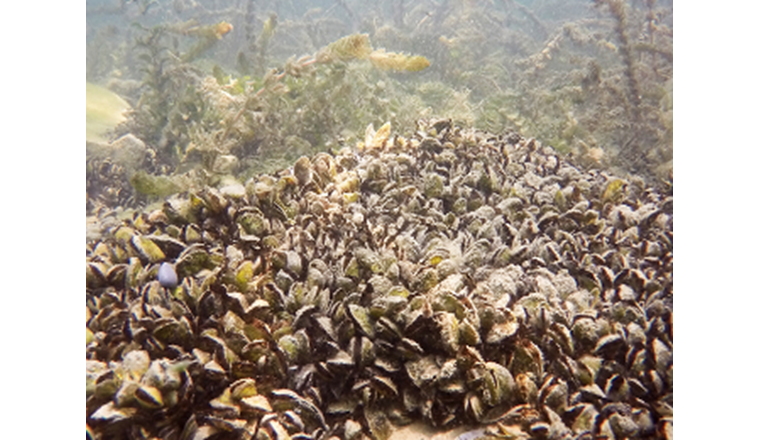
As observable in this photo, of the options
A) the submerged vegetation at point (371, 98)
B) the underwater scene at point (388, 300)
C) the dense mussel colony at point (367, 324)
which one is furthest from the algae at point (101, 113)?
the dense mussel colony at point (367, 324)

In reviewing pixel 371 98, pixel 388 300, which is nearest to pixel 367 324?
pixel 388 300

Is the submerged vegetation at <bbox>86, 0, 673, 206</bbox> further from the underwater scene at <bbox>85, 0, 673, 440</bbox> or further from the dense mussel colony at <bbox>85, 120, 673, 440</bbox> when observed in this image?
the dense mussel colony at <bbox>85, 120, 673, 440</bbox>

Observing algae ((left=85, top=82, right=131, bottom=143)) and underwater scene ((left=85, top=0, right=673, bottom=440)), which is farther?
algae ((left=85, top=82, right=131, bottom=143))

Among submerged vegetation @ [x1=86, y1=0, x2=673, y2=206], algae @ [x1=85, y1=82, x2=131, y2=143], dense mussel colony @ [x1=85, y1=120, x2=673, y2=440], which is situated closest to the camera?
dense mussel colony @ [x1=85, y1=120, x2=673, y2=440]

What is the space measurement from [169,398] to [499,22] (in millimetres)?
18262

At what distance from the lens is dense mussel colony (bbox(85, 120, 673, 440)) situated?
5.63 ft

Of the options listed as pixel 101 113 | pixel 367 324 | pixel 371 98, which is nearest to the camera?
pixel 367 324

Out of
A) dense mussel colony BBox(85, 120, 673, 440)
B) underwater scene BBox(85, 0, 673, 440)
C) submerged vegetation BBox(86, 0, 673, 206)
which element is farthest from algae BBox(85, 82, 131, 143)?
dense mussel colony BBox(85, 120, 673, 440)

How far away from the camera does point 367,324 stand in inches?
76.5

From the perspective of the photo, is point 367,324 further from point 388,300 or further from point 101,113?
point 101,113

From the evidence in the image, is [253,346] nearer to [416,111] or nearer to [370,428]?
[370,428]

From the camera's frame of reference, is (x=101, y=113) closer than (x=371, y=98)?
No
